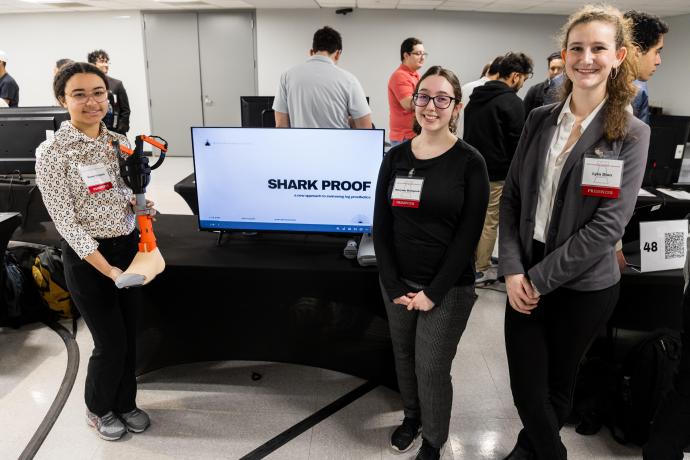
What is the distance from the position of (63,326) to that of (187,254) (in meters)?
1.27

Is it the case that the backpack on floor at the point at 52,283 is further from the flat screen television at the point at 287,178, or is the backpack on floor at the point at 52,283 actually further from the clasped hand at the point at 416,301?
the clasped hand at the point at 416,301

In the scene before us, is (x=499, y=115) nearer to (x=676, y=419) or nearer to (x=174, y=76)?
(x=676, y=419)

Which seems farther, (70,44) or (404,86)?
(70,44)

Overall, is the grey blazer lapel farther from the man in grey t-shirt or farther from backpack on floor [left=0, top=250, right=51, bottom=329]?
backpack on floor [left=0, top=250, right=51, bottom=329]

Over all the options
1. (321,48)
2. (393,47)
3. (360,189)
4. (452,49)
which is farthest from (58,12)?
(360,189)

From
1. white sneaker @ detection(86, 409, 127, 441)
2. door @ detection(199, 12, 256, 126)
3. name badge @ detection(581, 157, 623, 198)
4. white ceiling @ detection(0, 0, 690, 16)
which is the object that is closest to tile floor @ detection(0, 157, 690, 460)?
white sneaker @ detection(86, 409, 127, 441)

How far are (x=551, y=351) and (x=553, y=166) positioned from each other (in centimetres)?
55

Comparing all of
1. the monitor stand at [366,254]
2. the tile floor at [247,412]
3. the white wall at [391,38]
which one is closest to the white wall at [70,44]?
the white wall at [391,38]

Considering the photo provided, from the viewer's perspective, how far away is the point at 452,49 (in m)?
7.81

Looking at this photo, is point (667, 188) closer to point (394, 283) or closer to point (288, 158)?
point (394, 283)

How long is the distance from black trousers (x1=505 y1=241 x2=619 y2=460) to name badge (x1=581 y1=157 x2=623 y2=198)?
11.5 inches

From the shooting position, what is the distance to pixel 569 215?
4.42 ft

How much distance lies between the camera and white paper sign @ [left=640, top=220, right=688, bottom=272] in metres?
1.75

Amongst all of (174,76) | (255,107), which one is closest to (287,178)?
(255,107)
